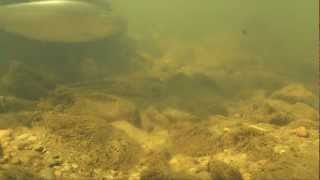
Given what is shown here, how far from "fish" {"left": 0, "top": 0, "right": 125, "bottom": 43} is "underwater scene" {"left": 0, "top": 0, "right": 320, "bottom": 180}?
0.06 feet

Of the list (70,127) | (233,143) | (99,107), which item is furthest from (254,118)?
(70,127)

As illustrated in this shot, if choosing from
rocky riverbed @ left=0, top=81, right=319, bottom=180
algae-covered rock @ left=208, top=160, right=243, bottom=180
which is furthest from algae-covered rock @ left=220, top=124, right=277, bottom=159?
algae-covered rock @ left=208, top=160, right=243, bottom=180

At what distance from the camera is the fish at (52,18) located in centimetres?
838

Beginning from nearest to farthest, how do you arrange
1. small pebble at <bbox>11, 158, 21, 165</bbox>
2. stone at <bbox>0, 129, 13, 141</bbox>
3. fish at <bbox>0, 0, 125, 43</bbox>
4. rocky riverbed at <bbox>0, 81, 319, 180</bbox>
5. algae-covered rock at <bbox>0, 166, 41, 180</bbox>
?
algae-covered rock at <bbox>0, 166, 41, 180</bbox>, small pebble at <bbox>11, 158, 21, 165</bbox>, rocky riverbed at <bbox>0, 81, 319, 180</bbox>, stone at <bbox>0, 129, 13, 141</bbox>, fish at <bbox>0, 0, 125, 43</bbox>

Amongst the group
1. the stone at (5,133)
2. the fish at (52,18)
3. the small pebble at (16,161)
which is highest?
the fish at (52,18)

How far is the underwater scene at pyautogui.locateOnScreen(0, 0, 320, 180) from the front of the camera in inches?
211

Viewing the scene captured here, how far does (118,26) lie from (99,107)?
5186mm

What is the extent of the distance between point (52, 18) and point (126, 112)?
2.61 meters

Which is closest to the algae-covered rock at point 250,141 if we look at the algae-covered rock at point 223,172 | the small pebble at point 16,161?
the algae-covered rock at point 223,172

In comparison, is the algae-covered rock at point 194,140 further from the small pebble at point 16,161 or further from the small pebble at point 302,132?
the small pebble at point 16,161

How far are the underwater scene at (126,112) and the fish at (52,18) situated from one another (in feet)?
0.06

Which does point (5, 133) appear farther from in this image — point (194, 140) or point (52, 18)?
point (52, 18)

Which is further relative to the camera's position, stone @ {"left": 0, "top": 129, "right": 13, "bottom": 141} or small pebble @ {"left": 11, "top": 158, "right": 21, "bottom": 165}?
stone @ {"left": 0, "top": 129, "right": 13, "bottom": 141}

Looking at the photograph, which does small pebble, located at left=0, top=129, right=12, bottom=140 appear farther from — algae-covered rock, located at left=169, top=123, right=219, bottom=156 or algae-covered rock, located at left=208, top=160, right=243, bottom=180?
algae-covered rock, located at left=208, top=160, right=243, bottom=180
